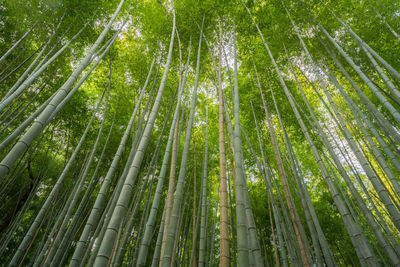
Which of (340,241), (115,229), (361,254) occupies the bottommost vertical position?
(115,229)

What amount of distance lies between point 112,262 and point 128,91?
388 cm

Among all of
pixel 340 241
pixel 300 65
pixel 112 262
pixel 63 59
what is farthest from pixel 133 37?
pixel 340 241

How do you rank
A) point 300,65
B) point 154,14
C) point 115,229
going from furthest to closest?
point 300,65 < point 154,14 < point 115,229

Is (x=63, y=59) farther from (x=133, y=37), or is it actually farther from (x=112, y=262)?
(x=112, y=262)

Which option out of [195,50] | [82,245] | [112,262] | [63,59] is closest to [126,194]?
[82,245]

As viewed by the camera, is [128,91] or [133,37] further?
[128,91]

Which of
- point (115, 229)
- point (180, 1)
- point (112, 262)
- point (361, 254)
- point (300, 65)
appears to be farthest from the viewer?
point (300, 65)

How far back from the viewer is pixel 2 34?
4078 mm

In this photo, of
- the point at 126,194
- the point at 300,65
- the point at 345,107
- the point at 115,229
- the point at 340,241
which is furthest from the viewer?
the point at 340,241

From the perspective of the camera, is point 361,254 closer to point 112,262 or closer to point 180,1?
point 112,262

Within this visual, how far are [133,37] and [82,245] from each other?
465 centimetres

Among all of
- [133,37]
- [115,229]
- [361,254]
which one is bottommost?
[115,229]

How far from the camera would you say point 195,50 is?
4.08 metres

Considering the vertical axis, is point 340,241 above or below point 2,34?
below
